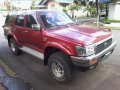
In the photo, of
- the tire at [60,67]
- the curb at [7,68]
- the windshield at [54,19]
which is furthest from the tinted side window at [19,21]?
the tire at [60,67]

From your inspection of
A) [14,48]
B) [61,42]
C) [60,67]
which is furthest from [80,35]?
[14,48]

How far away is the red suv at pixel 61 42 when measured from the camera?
4133mm

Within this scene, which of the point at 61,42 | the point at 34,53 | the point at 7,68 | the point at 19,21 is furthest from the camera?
the point at 19,21

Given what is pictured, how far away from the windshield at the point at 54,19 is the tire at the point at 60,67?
3.56 ft

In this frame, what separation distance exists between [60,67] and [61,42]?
2.56 ft

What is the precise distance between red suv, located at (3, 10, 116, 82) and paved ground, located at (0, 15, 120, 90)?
313 millimetres

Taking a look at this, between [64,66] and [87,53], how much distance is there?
742 mm

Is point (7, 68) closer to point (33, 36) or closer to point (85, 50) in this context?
point (33, 36)

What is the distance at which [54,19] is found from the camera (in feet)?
18.1

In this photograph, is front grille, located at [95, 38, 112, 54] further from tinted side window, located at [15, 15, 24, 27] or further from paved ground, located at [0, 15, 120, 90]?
tinted side window, located at [15, 15, 24, 27]

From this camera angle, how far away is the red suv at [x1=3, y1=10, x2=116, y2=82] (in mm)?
4133

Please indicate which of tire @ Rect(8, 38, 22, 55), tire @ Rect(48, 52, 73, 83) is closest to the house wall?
tire @ Rect(8, 38, 22, 55)

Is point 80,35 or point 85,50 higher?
point 80,35

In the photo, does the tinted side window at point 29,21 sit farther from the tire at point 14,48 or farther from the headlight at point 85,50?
the headlight at point 85,50
